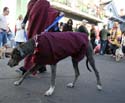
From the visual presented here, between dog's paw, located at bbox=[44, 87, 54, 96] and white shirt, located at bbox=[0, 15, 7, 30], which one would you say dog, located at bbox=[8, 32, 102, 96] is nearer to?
dog's paw, located at bbox=[44, 87, 54, 96]

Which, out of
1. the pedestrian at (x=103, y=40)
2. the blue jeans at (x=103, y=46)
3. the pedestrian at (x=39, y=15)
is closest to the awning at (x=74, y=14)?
the pedestrian at (x=103, y=40)

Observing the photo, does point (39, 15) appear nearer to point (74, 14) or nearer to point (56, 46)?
point (56, 46)

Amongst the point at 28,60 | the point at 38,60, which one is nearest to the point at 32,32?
the point at 28,60

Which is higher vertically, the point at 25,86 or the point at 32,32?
the point at 32,32

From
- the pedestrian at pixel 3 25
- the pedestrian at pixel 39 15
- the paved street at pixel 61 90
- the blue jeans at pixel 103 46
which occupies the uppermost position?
the pedestrian at pixel 39 15

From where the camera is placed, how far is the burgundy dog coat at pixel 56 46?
711cm

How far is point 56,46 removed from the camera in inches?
284

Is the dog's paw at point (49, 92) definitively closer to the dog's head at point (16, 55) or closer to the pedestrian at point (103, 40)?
the dog's head at point (16, 55)

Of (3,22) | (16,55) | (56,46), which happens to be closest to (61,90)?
(56,46)

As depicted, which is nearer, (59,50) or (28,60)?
(59,50)

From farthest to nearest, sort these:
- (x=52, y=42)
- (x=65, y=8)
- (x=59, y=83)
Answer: (x=65, y=8)
(x=59, y=83)
(x=52, y=42)

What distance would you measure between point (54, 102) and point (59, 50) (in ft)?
3.23

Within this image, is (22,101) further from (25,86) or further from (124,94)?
(124,94)

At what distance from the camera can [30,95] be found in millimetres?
7203
